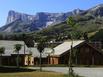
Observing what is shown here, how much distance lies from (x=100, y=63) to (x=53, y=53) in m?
14.8

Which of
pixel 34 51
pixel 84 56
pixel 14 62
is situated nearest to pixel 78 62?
pixel 84 56

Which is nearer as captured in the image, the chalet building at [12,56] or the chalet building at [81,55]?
the chalet building at [12,56]

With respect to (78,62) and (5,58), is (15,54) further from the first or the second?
(78,62)

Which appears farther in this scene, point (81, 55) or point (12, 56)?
point (81, 55)

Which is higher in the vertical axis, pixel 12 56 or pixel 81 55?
pixel 81 55

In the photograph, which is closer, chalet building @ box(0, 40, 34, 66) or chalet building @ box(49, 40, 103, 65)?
chalet building @ box(0, 40, 34, 66)

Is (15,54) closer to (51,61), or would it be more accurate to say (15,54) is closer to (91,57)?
(51,61)

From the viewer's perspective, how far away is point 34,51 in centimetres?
10150

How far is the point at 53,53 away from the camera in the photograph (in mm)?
101438

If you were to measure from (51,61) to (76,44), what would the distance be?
880 cm

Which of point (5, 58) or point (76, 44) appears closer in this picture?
point (5, 58)

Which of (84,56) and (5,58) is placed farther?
(84,56)

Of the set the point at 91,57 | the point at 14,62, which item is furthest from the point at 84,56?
the point at 14,62

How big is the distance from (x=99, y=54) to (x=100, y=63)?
9.11ft
